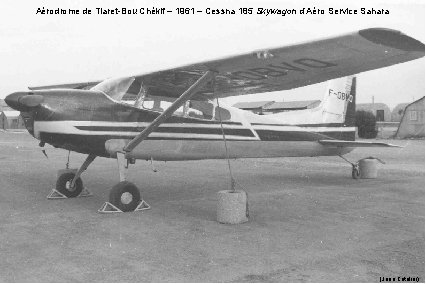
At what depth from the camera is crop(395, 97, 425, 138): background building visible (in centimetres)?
4078

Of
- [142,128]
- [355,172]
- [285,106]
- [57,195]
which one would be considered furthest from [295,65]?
[285,106]

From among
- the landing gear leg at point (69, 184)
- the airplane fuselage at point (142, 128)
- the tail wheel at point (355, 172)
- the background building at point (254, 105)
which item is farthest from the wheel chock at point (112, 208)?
the background building at point (254, 105)

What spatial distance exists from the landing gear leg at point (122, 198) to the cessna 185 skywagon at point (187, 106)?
0.02 meters

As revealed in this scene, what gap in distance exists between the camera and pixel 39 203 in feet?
25.1

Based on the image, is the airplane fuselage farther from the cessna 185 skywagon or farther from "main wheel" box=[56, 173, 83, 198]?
"main wheel" box=[56, 173, 83, 198]

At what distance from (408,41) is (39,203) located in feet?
20.3

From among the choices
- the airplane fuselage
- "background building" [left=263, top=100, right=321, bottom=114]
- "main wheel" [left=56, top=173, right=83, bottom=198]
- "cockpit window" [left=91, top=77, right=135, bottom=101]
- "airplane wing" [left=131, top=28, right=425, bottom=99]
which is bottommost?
"main wheel" [left=56, top=173, right=83, bottom=198]

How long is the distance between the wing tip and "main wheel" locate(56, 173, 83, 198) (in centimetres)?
573

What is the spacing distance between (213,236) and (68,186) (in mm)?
3982

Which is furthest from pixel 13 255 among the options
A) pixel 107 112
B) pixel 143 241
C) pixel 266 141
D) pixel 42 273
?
pixel 266 141

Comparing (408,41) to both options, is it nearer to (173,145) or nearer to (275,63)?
(275,63)

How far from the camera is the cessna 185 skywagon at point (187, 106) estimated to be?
19.4 ft

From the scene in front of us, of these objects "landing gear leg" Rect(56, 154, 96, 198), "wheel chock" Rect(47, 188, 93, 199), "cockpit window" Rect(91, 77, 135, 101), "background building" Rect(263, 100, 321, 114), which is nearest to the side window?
"background building" Rect(263, 100, 321, 114)

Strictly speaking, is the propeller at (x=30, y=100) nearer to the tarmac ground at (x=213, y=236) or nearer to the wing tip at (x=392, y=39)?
the tarmac ground at (x=213, y=236)
